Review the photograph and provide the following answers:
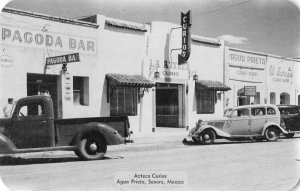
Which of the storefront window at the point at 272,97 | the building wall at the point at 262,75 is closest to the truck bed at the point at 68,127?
the building wall at the point at 262,75

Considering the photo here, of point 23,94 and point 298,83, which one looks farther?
point 298,83

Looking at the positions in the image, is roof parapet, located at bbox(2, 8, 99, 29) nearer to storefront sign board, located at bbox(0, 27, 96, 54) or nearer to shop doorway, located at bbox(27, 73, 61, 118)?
storefront sign board, located at bbox(0, 27, 96, 54)

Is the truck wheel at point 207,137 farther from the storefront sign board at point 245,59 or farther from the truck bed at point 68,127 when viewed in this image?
the storefront sign board at point 245,59

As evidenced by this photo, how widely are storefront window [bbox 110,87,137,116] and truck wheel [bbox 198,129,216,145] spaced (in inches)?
155

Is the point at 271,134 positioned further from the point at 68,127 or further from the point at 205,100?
the point at 68,127

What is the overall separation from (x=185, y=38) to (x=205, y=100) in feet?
14.7

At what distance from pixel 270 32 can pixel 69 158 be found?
7.77m

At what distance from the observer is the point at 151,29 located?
1839cm

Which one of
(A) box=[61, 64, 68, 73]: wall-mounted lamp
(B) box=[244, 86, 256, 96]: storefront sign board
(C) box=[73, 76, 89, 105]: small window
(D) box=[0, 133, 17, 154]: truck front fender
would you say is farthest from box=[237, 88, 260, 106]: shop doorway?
(D) box=[0, 133, 17, 154]: truck front fender

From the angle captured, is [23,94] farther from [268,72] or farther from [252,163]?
[268,72]

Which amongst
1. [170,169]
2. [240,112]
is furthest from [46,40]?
[240,112]

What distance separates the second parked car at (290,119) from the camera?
16062 mm

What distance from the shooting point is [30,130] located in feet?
31.6

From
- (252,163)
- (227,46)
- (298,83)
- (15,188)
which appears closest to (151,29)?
(227,46)
